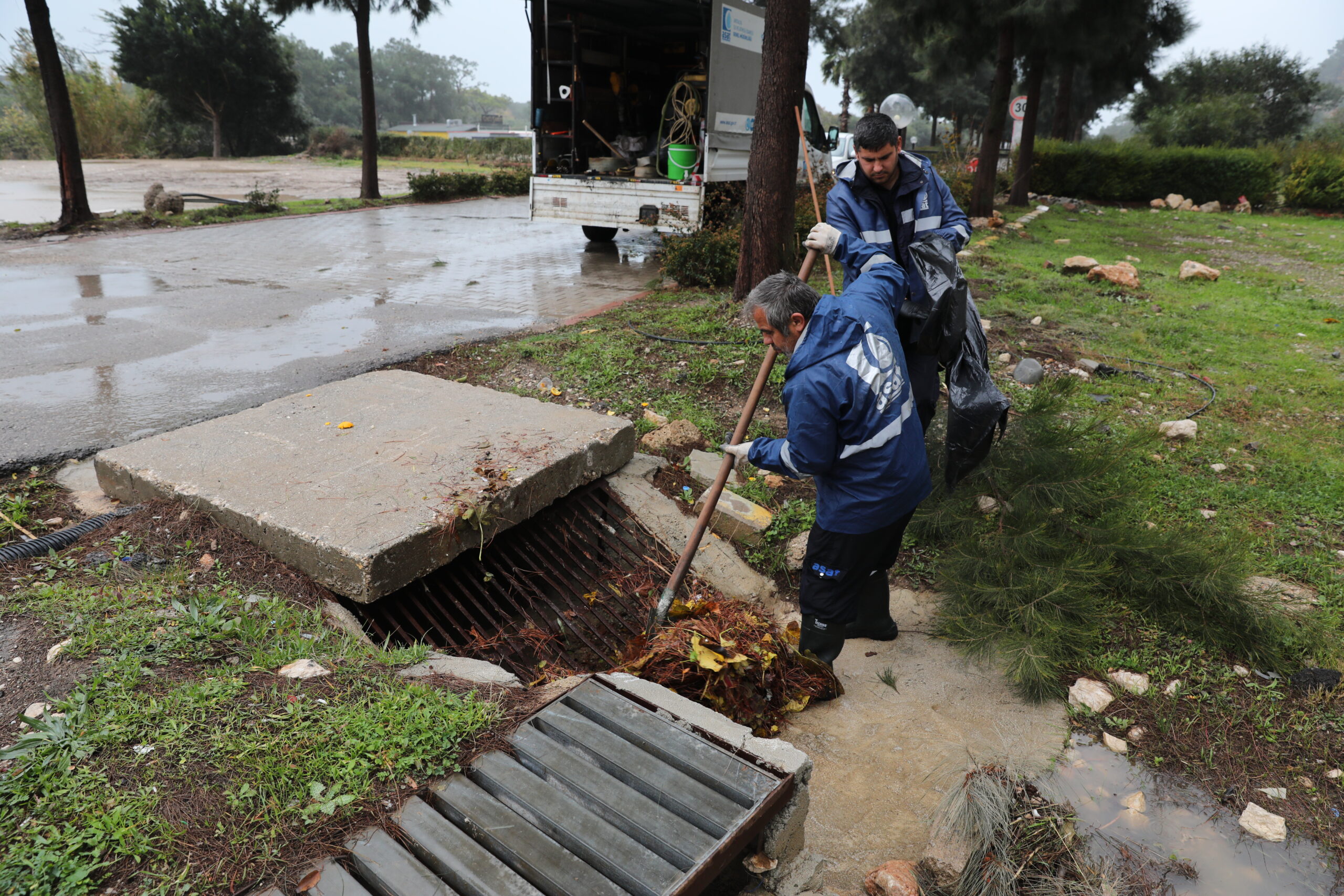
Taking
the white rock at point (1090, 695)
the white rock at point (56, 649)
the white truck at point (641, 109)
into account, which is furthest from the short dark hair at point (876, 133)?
the white truck at point (641, 109)

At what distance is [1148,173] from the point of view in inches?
718

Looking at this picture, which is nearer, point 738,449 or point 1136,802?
point 1136,802

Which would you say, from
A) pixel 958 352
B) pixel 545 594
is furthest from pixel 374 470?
pixel 958 352

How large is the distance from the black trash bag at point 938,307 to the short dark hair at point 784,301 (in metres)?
0.70

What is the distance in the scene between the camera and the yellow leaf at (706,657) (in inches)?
102

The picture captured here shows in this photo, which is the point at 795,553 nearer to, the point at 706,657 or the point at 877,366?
A: the point at 706,657

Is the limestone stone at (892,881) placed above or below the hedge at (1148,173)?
below

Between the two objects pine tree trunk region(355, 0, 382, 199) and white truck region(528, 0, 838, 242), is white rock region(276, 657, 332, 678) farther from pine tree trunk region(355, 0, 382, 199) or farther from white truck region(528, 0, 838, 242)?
pine tree trunk region(355, 0, 382, 199)

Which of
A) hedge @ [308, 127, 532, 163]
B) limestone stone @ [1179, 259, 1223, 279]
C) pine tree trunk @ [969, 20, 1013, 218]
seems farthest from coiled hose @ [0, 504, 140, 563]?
hedge @ [308, 127, 532, 163]

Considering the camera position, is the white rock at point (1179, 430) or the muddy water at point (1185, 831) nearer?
the muddy water at point (1185, 831)

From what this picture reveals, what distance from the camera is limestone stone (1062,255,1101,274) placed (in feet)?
28.6

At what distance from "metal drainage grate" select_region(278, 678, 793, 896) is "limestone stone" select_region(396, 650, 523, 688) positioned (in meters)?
0.28

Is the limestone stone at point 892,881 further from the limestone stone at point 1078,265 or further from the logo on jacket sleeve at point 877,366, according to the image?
the limestone stone at point 1078,265

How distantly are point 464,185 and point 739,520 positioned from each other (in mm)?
16019
